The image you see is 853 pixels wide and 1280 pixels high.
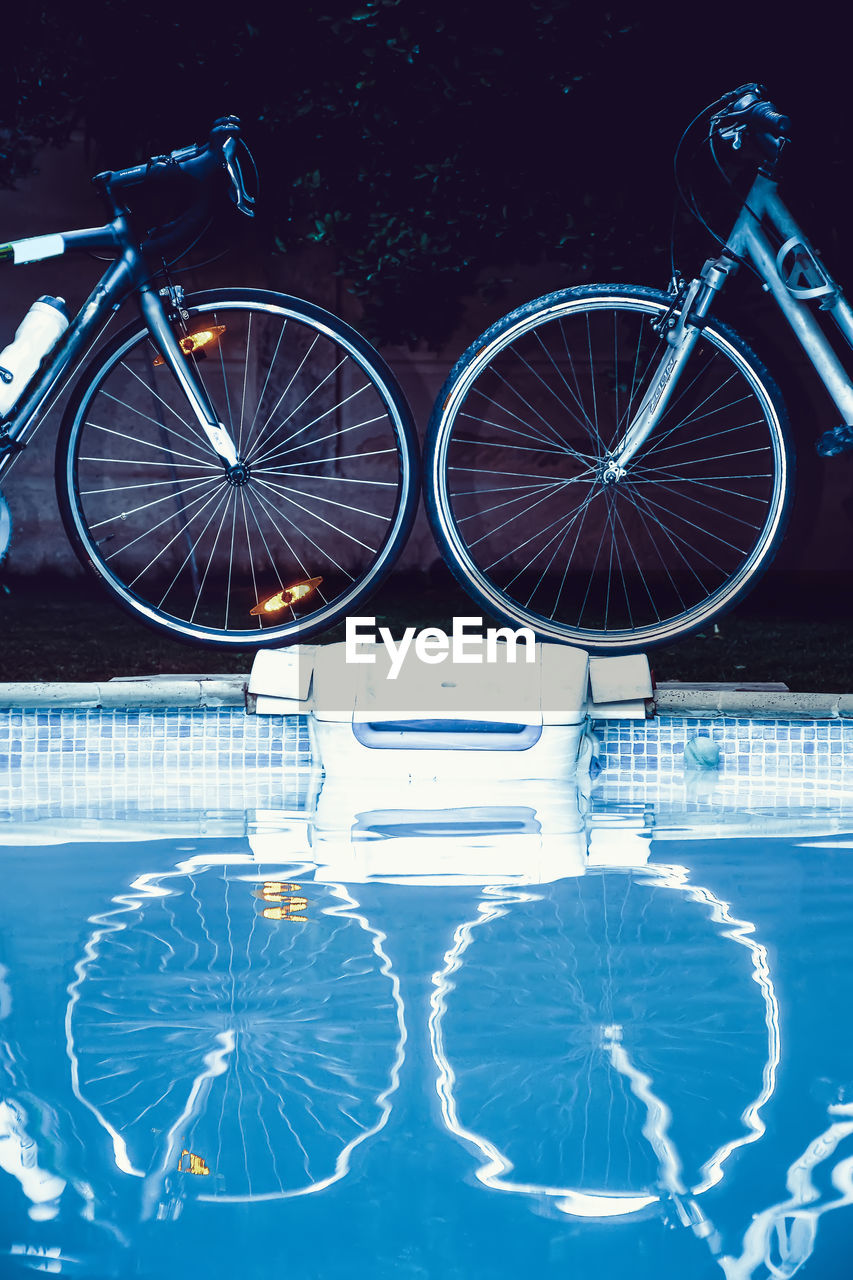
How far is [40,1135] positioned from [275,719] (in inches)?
64.6

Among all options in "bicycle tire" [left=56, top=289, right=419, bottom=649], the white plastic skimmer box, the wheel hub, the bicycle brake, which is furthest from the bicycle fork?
"bicycle tire" [left=56, top=289, right=419, bottom=649]

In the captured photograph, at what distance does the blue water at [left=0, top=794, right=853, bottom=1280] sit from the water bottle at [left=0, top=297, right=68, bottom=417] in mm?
1059

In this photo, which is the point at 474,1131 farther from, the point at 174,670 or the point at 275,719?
the point at 174,670

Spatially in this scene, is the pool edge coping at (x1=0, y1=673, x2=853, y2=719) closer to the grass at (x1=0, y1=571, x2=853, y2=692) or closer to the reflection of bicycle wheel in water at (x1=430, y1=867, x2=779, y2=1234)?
the grass at (x1=0, y1=571, x2=853, y2=692)

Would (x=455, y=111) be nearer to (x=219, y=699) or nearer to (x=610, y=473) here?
(x=610, y=473)

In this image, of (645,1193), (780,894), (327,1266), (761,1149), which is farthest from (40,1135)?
(780,894)

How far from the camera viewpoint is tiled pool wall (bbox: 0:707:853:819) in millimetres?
2930

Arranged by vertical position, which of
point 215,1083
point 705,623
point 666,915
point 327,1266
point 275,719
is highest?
point 705,623

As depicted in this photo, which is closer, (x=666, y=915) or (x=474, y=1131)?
(x=474, y=1131)

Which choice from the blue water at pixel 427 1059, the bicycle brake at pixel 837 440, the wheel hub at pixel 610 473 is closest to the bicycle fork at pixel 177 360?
the wheel hub at pixel 610 473

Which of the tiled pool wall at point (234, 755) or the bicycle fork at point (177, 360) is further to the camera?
the tiled pool wall at point (234, 755)

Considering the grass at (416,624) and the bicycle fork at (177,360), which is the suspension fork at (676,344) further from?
the bicycle fork at (177,360)

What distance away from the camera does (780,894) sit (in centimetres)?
225

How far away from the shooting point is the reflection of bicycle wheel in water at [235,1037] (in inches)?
54.0
